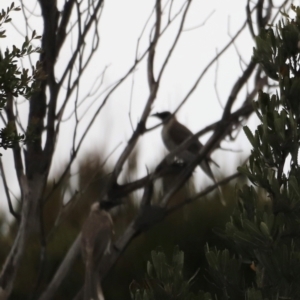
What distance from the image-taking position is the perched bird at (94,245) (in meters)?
4.92

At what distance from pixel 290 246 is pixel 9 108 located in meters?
2.22

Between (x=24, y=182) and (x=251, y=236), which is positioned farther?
(x=24, y=182)

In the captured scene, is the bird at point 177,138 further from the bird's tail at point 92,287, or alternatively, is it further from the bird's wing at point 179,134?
the bird's tail at point 92,287

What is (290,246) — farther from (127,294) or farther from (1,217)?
(1,217)

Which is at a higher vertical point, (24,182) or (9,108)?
(9,108)

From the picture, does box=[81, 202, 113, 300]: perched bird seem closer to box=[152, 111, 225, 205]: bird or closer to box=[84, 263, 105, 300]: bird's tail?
box=[84, 263, 105, 300]: bird's tail

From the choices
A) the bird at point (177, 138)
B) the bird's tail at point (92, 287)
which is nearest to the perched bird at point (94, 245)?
the bird's tail at point (92, 287)

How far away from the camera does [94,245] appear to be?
559cm

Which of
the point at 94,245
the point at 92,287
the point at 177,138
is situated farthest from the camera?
the point at 177,138

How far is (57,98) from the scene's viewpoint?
4.48 meters

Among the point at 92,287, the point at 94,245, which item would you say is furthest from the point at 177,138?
the point at 92,287

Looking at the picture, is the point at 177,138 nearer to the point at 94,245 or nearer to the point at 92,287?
the point at 94,245

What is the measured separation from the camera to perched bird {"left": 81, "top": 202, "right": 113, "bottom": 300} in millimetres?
4924

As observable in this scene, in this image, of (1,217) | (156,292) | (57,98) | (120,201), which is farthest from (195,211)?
(156,292)
